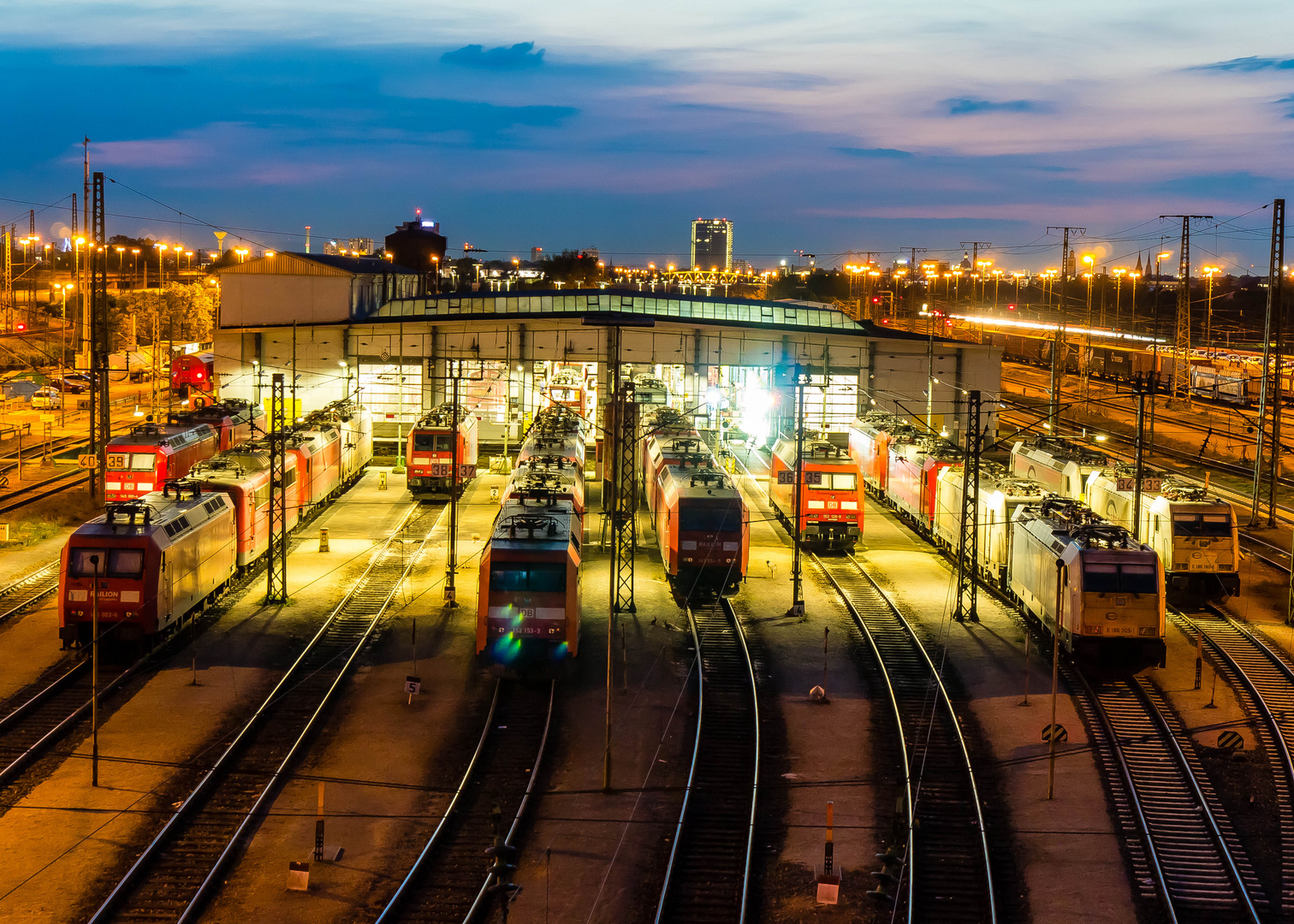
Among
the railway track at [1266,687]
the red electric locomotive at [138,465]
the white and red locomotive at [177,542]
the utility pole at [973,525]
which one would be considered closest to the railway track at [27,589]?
the white and red locomotive at [177,542]

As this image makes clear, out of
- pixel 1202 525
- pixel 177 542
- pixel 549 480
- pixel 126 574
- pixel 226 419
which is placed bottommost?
pixel 126 574

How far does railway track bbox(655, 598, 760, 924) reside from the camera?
15766 millimetres

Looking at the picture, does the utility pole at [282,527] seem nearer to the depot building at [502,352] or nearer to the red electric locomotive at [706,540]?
the red electric locomotive at [706,540]

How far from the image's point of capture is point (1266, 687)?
24812 mm

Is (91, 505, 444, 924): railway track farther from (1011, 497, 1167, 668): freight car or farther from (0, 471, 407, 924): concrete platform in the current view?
(1011, 497, 1167, 668): freight car

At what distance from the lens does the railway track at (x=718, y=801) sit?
51.7ft

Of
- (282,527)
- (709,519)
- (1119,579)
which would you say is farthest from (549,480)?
(1119,579)

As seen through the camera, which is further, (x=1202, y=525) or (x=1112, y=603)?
(x=1202, y=525)

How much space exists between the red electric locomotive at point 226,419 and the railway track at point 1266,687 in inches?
1194

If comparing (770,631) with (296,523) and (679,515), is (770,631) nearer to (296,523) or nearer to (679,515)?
(679,515)

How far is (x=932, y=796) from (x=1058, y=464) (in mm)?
21992

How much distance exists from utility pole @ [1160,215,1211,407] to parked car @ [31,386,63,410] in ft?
201

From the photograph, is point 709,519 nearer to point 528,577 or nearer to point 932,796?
point 528,577

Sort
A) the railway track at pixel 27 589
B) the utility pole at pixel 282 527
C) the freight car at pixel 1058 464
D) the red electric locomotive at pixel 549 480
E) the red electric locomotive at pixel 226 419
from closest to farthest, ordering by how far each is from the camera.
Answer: the red electric locomotive at pixel 549 480 → the utility pole at pixel 282 527 → the railway track at pixel 27 589 → the freight car at pixel 1058 464 → the red electric locomotive at pixel 226 419
